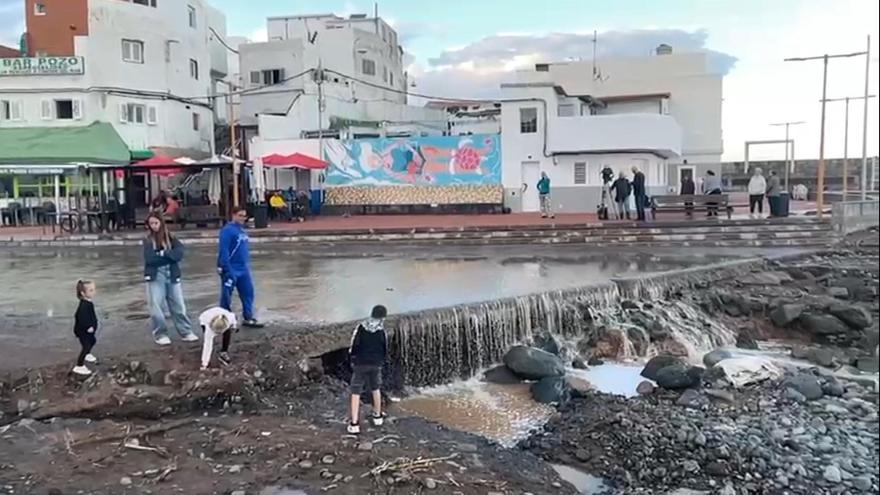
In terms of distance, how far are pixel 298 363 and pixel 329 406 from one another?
90 centimetres

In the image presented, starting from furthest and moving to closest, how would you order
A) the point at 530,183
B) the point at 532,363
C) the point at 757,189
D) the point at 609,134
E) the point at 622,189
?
the point at 530,183 → the point at 609,134 → the point at 757,189 → the point at 622,189 → the point at 532,363

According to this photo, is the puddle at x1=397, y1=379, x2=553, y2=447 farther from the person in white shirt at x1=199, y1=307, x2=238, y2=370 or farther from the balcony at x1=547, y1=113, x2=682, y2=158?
the balcony at x1=547, y1=113, x2=682, y2=158

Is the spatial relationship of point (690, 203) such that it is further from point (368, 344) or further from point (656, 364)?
point (368, 344)

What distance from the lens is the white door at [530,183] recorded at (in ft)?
99.7

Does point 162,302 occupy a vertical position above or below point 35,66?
below

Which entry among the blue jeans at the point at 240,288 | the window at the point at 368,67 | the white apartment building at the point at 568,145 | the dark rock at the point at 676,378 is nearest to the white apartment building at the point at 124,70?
→ the blue jeans at the point at 240,288

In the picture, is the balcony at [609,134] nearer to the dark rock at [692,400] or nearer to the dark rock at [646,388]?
the dark rock at [646,388]

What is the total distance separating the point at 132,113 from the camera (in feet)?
105

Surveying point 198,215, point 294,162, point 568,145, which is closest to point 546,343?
point 198,215

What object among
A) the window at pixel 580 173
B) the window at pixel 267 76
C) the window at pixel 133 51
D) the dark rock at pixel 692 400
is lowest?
the dark rock at pixel 692 400

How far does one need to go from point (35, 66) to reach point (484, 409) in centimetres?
1892

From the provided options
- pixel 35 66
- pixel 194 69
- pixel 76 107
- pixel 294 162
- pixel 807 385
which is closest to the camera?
pixel 807 385

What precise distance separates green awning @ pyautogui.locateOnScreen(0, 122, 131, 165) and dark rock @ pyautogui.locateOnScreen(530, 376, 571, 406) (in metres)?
17.0

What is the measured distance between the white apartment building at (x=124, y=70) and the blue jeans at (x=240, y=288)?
694 centimetres
